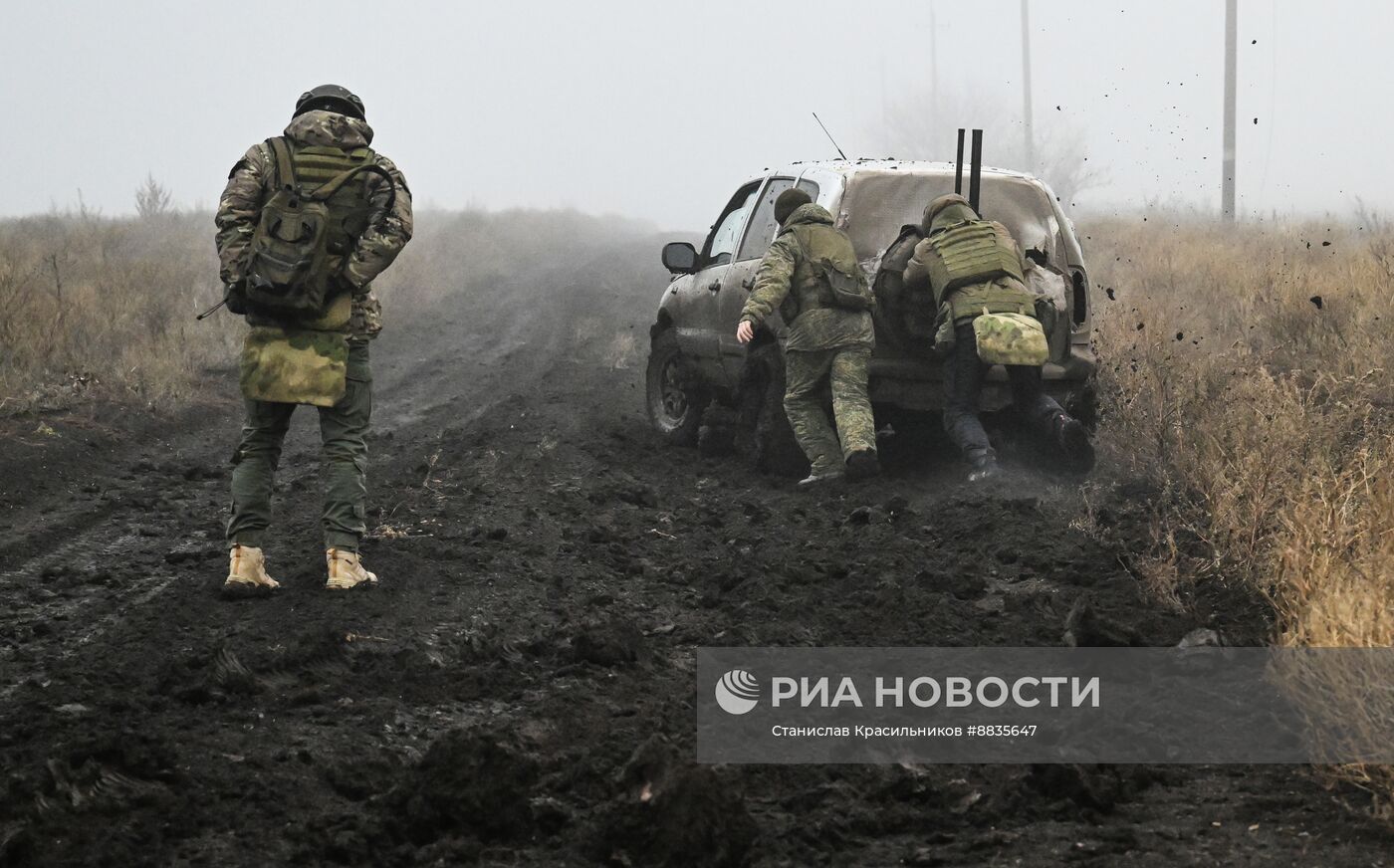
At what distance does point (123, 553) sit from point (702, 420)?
421 centimetres

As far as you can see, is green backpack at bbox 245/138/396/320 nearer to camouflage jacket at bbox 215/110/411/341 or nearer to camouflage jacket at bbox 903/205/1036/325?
camouflage jacket at bbox 215/110/411/341

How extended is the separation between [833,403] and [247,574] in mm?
3550

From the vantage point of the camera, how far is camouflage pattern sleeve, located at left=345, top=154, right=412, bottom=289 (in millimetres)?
5816

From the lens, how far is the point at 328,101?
19.5ft

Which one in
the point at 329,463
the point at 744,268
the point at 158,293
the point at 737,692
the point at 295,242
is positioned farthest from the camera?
the point at 158,293

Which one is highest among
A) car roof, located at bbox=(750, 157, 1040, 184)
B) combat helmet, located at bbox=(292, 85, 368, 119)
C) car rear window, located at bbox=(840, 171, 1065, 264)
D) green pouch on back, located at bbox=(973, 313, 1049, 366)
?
combat helmet, located at bbox=(292, 85, 368, 119)

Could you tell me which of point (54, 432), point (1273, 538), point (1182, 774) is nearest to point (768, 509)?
point (1273, 538)

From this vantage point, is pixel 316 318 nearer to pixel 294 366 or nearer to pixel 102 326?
pixel 294 366

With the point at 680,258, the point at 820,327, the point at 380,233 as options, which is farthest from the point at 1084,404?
the point at 380,233

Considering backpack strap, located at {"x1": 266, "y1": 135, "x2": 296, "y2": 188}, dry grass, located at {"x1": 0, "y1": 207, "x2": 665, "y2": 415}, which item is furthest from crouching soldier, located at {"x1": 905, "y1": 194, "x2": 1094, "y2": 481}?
dry grass, located at {"x1": 0, "y1": 207, "x2": 665, "y2": 415}

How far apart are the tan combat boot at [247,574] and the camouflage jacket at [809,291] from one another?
323 centimetres

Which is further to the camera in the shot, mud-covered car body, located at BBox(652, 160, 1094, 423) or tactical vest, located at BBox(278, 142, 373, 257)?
mud-covered car body, located at BBox(652, 160, 1094, 423)

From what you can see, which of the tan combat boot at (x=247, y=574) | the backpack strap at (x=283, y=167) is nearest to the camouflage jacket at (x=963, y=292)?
the backpack strap at (x=283, y=167)

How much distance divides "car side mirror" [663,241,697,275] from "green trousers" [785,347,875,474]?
119cm
